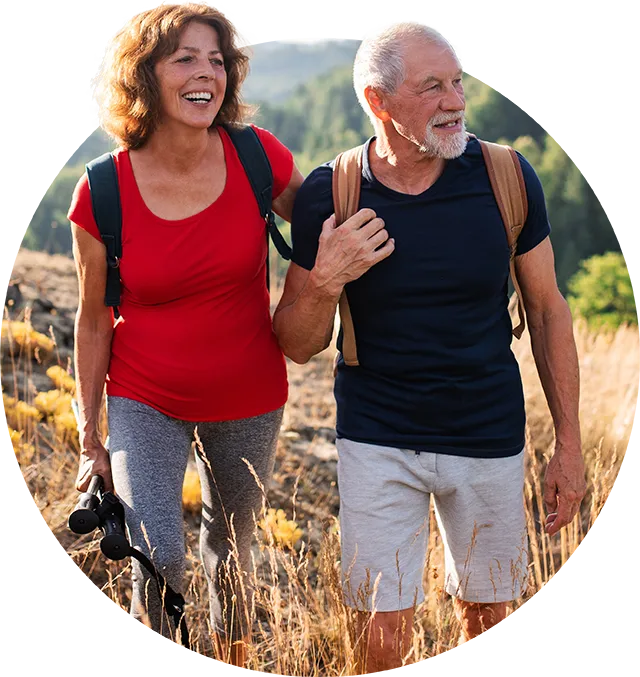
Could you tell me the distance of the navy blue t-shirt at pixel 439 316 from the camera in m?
2.91

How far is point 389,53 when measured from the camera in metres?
2.97

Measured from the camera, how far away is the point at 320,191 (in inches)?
119

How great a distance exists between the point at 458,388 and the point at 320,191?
0.81 metres

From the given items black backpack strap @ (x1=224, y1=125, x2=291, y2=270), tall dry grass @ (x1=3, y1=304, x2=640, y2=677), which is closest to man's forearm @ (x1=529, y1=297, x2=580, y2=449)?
tall dry grass @ (x1=3, y1=304, x2=640, y2=677)

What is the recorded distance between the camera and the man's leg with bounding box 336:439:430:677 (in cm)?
297

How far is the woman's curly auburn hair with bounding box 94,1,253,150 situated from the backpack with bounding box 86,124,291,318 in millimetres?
143

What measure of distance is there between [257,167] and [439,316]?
2.78ft

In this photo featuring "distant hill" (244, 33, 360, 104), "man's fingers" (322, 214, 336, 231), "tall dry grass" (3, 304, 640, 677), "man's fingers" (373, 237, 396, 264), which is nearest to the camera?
"man's fingers" (373, 237, 396, 264)

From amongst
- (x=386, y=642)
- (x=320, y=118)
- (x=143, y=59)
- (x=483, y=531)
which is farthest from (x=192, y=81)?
(x=320, y=118)

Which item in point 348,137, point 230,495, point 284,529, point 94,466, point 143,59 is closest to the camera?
point 143,59

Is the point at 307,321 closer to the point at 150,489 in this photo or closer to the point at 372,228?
the point at 372,228

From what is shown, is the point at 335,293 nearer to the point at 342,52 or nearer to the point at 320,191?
the point at 320,191

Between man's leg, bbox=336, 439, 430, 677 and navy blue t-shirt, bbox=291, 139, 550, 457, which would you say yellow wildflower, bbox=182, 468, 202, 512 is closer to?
man's leg, bbox=336, 439, 430, 677

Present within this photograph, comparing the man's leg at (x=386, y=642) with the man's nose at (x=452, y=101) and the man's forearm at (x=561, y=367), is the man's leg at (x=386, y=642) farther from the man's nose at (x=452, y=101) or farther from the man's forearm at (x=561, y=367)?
the man's nose at (x=452, y=101)
